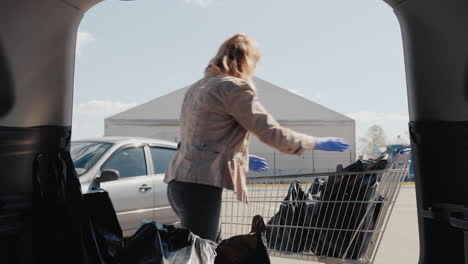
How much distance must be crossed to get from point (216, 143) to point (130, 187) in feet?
12.7

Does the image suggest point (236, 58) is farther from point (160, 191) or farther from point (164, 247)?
point (160, 191)

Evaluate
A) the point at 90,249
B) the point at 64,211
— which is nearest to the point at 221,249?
the point at 90,249

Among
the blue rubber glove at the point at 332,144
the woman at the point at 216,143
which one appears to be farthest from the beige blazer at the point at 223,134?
the blue rubber glove at the point at 332,144

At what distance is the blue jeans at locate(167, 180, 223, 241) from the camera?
2.39m

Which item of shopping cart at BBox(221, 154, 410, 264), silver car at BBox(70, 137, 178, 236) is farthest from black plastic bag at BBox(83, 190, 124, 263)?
silver car at BBox(70, 137, 178, 236)

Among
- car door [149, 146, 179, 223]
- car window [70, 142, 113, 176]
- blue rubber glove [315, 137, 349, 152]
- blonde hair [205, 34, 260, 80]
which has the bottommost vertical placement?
car door [149, 146, 179, 223]

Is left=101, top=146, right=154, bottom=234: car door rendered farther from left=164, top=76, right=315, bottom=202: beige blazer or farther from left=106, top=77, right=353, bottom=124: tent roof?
left=106, top=77, right=353, bottom=124: tent roof

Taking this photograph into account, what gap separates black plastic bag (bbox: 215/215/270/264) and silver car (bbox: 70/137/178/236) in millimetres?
4090

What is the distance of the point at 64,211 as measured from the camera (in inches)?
72.5

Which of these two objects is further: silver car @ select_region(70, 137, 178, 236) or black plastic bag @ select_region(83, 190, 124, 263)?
silver car @ select_region(70, 137, 178, 236)

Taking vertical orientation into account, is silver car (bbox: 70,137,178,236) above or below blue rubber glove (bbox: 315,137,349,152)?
below

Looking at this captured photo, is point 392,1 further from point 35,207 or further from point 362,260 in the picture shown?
point 35,207

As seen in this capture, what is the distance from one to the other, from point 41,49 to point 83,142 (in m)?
4.74

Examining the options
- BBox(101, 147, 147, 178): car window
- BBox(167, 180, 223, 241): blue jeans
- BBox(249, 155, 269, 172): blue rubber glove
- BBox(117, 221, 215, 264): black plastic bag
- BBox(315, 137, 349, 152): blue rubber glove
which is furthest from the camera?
BBox(101, 147, 147, 178): car window
